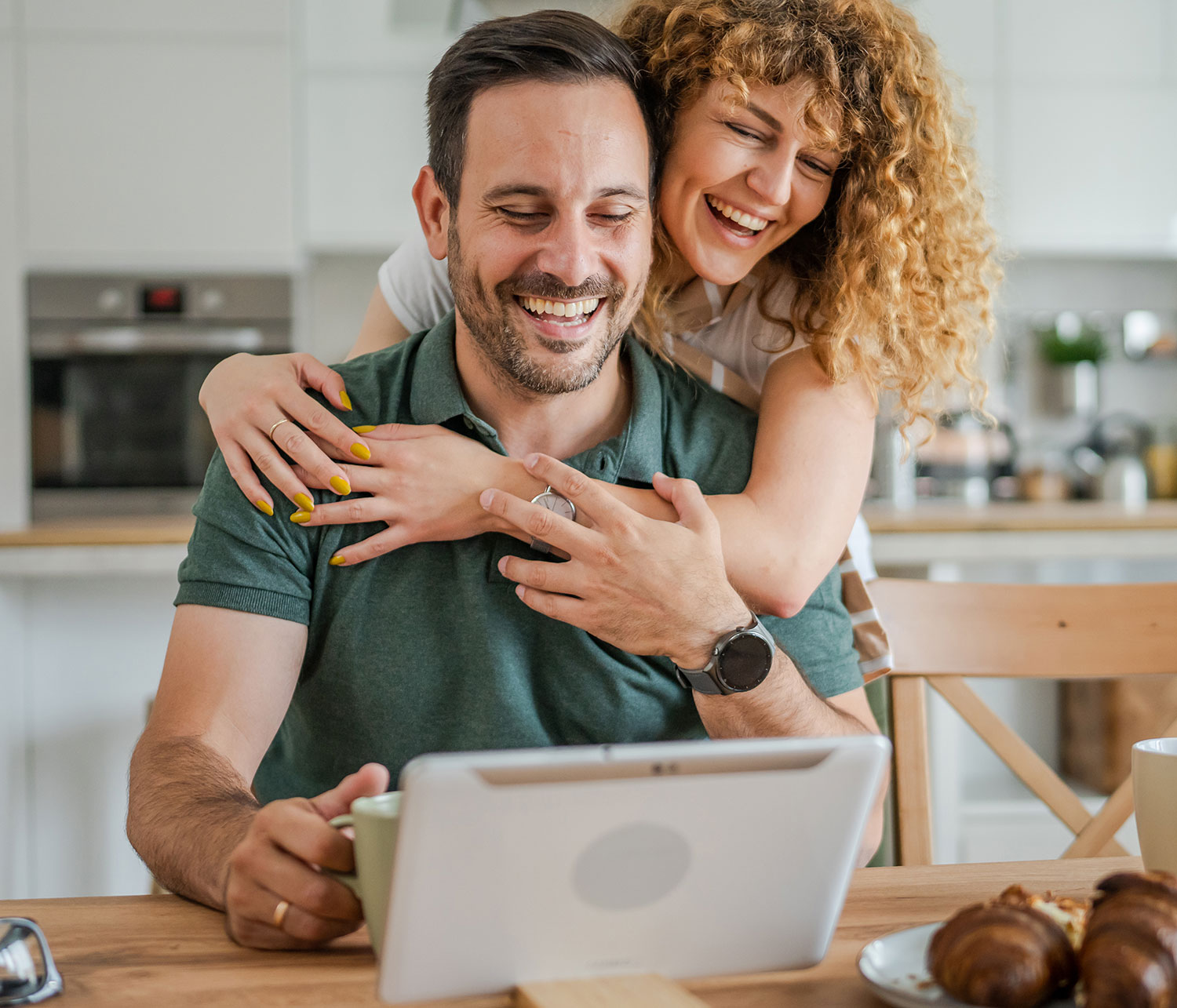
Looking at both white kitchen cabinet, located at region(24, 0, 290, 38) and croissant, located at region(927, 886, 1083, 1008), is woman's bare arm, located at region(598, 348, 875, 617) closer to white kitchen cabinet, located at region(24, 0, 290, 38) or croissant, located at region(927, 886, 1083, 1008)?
croissant, located at region(927, 886, 1083, 1008)

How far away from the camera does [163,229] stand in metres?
2.96

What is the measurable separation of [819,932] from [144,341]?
2773 millimetres

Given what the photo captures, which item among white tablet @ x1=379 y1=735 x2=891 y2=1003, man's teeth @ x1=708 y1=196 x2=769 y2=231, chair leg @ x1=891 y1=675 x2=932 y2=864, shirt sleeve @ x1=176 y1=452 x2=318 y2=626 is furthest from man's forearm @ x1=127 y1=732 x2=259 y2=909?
man's teeth @ x1=708 y1=196 x2=769 y2=231

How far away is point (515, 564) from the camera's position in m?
1.05

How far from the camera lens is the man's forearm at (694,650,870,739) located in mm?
1079

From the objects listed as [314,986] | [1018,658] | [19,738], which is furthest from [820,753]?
[19,738]

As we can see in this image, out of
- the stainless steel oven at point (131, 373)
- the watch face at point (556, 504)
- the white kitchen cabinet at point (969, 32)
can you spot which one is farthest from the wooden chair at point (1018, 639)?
the white kitchen cabinet at point (969, 32)

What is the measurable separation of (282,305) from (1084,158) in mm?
2217

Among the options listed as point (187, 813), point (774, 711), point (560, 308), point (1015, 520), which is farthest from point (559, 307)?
point (1015, 520)

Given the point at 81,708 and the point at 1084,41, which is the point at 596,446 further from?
the point at 1084,41

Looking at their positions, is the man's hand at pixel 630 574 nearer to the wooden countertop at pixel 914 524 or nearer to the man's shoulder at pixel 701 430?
the man's shoulder at pixel 701 430

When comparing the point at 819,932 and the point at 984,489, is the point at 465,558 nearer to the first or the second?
the point at 819,932

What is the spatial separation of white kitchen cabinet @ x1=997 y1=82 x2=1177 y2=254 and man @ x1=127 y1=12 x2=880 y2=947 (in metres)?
2.44

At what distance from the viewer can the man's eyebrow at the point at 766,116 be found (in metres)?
1.20
